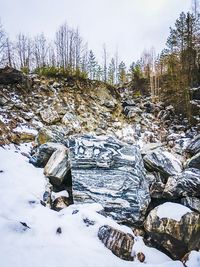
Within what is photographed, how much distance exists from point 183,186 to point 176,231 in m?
1.52

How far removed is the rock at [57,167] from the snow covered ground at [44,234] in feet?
1.18

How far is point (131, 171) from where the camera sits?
21.4ft

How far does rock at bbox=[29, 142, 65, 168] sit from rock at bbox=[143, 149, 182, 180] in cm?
284

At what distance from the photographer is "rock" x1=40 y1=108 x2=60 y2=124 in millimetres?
11734

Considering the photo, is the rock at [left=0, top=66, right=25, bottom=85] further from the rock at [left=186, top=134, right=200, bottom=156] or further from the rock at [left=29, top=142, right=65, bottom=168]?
the rock at [left=186, top=134, right=200, bottom=156]

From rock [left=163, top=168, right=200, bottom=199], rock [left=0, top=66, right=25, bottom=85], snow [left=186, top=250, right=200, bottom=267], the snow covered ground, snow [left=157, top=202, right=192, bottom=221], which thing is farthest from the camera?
rock [left=0, top=66, right=25, bottom=85]

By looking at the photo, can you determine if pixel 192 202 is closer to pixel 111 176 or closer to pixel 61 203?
pixel 111 176

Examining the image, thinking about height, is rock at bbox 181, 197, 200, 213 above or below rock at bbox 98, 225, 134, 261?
above

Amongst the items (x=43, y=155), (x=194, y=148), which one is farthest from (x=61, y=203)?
(x=194, y=148)

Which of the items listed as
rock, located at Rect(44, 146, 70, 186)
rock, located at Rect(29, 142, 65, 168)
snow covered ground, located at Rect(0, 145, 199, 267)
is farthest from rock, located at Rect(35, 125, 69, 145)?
snow covered ground, located at Rect(0, 145, 199, 267)

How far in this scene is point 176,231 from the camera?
5.27m

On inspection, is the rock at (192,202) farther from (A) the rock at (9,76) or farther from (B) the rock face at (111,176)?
(A) the rock at (9,76)

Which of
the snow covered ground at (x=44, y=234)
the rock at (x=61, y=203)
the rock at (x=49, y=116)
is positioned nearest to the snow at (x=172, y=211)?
the snow covered ground at (x=44, y=234)

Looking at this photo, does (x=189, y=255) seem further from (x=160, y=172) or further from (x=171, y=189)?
(x=160, y=172)
